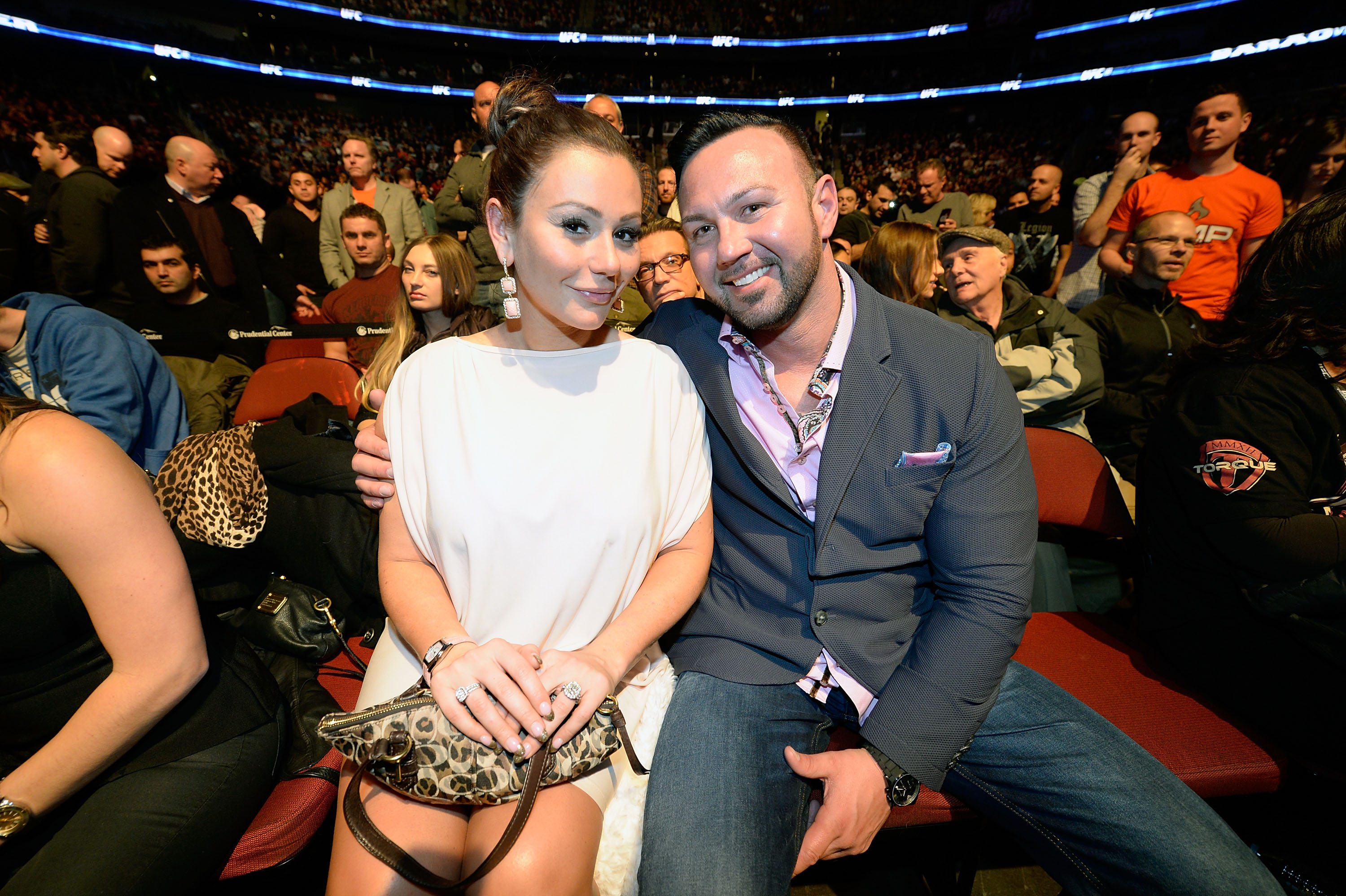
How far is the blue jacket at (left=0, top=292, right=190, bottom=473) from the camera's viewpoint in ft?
8.18

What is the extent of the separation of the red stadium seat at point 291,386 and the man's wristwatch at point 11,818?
2198 millimetres

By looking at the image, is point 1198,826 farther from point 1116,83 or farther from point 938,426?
point 1116,83

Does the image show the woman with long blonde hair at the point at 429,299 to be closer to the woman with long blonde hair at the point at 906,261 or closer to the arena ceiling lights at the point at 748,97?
the woman with long blonde hair at the point at 906,261

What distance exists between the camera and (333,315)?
4418 mm

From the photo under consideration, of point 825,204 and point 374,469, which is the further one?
point 825,204

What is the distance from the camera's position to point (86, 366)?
2.54 meters

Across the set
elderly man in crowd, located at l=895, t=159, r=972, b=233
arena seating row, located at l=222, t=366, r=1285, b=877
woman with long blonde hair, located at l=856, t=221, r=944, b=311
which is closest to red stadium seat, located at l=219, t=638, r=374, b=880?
arena seating row, located at l=222, t=366, r=1285, b=877

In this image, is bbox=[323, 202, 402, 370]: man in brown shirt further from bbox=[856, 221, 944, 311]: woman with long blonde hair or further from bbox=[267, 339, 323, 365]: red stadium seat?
bbox=[856, 221, 944, 311]: woman with long blonde hair

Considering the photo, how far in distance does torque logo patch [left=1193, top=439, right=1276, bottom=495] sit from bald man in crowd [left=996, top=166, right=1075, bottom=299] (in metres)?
4.55

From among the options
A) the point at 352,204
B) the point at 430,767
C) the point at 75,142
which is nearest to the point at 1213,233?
the point at 430,767

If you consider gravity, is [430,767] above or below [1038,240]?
below

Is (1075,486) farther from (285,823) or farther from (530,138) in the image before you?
(285,823)

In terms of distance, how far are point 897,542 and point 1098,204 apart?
4824 mm

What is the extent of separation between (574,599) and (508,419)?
455mm
